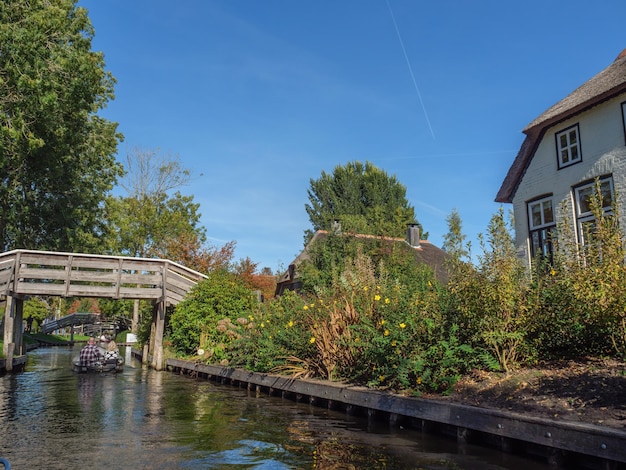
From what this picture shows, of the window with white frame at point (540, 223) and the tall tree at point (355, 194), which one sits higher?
the tall tree at point (355, 194)

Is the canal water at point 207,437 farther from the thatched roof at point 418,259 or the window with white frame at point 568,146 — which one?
the thatched roof at point 418,259

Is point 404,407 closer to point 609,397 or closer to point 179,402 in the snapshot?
point 609,397

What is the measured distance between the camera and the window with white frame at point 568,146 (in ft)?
57.9

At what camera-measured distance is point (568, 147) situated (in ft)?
59.2

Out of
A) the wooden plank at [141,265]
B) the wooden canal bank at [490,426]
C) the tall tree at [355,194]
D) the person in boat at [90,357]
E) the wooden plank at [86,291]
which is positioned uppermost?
the tall tree at [355,194]

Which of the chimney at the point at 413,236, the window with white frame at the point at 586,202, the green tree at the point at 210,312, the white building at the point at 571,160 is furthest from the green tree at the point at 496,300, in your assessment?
the chimney at the point at 413,236

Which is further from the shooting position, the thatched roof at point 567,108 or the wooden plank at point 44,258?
the wooden plank at point 44,258

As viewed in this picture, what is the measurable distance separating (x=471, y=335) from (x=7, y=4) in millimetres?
21039

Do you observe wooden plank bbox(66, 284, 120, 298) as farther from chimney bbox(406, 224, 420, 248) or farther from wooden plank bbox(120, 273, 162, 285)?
chimney bbox(406, 224, 420, 248)

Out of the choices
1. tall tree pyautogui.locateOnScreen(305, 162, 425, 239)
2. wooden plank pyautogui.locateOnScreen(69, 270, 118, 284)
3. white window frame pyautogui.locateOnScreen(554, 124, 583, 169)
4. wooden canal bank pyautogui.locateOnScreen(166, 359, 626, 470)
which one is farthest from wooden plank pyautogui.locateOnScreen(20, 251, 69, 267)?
tall tree pyautogui.locateOnScreen(305, 162, 425, 239)

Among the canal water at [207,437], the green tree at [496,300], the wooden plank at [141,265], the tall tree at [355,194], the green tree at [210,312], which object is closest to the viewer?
the canal water at [207,437]

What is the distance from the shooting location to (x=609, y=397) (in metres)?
6.62

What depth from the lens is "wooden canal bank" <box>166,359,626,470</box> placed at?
5562 mm

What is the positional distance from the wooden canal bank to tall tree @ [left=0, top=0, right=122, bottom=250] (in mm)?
15949
